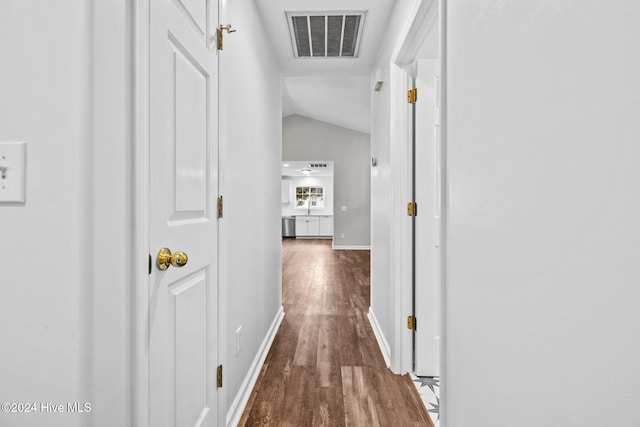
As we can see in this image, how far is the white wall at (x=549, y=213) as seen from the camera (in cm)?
50

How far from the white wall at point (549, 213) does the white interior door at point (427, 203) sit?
1114mm

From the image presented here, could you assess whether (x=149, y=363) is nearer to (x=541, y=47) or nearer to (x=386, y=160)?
(x=541, y=47)

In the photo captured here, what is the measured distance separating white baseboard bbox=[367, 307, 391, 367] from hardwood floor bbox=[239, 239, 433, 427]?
Result: 0.13ft

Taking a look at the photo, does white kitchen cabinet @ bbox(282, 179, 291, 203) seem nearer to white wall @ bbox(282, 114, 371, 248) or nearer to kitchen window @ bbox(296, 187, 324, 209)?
kitchen window @ bbox(296, 187, 324, 209)

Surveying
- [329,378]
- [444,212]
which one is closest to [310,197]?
[329,378]

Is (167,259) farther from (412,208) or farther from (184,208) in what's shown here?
(412,208)

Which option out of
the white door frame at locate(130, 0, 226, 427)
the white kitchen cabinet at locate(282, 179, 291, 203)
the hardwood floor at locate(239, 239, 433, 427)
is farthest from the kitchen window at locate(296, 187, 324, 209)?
the white door frame at locate(130, 0, 226, 427)

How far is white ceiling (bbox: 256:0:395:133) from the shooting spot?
237 cm

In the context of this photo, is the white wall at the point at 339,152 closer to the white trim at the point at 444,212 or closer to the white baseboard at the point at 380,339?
the white baseboard at the point at 380,339

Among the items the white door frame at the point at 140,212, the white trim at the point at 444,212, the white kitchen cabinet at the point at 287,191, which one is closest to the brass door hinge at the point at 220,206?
the white door frame at the point at 140,212

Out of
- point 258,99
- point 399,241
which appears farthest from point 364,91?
point 399,241

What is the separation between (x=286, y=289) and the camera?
4.55 metres

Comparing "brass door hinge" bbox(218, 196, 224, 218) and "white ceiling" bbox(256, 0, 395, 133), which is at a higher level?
"white ceiling" bbox(256, 0, 395, 133)

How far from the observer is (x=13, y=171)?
2.24 ft
